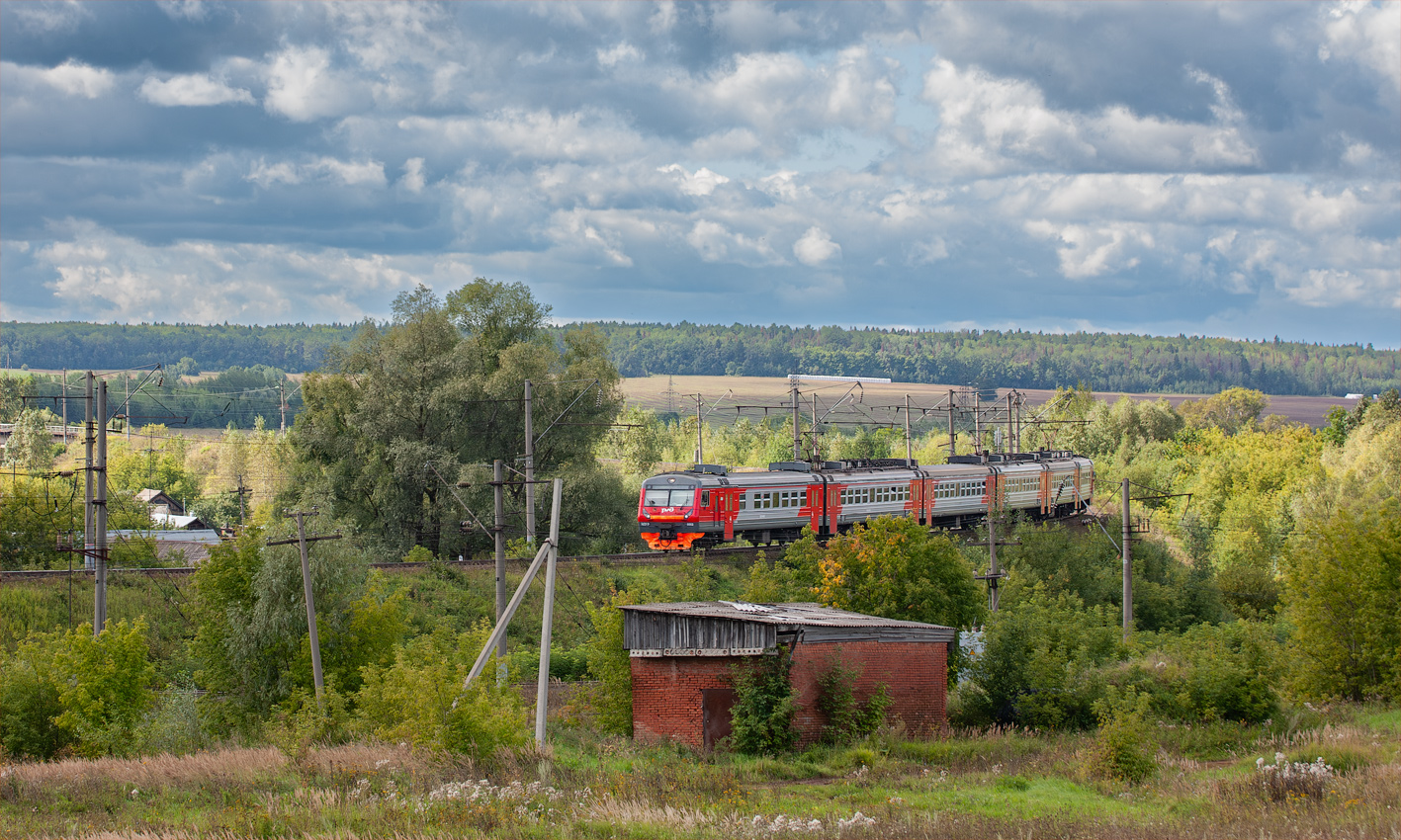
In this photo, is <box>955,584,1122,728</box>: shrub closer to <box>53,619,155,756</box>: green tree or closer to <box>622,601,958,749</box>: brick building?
<box>622,601,958,749</box>: brick building

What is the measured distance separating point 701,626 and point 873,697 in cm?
352

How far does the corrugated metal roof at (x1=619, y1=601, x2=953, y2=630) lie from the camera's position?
2214 cm

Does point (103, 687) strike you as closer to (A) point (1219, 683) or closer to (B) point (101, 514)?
(B) point (101, 514)

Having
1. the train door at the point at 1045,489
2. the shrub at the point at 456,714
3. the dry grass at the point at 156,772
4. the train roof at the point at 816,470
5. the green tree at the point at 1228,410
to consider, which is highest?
the green tree at the point at 1228,410

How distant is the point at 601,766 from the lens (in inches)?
729

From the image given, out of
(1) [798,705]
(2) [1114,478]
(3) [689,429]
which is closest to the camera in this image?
(1) [798,705]

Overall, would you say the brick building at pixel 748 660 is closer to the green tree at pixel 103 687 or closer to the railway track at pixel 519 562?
the green tree at pixel 103 687

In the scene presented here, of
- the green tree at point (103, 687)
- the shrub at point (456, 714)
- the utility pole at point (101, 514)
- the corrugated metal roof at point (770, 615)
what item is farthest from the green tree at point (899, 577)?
the utility pole at point (101, 514)

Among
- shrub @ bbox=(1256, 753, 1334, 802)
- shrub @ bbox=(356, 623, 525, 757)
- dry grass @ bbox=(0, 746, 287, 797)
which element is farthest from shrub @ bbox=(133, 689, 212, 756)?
shrub @ bbox=(1256, 753, 1334, 802)

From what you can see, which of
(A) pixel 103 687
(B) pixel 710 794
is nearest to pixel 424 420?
(A) pixel 103 687

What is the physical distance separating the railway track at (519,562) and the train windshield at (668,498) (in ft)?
5.83

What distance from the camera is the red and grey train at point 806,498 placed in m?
42.8

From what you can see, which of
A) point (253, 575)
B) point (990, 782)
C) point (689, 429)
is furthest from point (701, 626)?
point (689, 429)

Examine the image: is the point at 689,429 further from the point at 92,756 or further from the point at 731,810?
the point at 731,810
